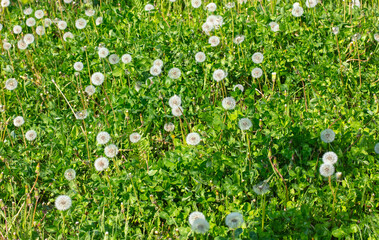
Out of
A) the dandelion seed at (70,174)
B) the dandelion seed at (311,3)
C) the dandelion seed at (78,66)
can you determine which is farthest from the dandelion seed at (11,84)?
the dandelion seed at (311,3)

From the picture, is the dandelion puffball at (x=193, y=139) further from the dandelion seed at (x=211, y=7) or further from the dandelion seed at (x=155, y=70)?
the dandelion seed at (x=211, y=7)

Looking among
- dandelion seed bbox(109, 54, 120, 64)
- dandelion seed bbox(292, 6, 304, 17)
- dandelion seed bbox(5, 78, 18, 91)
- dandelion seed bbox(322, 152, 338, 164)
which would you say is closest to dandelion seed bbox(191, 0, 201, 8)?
dandelion seed bbox(292, 6, 304, 17)

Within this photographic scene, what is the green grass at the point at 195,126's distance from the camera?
2.22 metres

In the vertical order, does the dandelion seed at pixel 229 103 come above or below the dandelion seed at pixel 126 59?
below

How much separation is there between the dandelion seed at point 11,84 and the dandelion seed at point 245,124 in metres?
1.78

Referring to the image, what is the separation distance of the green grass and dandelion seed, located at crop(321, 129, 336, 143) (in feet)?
0.28

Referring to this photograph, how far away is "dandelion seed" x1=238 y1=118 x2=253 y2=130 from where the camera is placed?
7.73 ft

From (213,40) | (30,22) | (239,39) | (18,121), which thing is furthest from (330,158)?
(30,22)

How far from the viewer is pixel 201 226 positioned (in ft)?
6.23

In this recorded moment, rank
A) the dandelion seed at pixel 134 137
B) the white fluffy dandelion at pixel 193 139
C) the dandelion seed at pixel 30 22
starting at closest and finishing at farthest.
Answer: the white fluffy dandelion at pixel 193 139, the dandelion seed at pixel 134 137, the dandelion seed at pixel 30 22

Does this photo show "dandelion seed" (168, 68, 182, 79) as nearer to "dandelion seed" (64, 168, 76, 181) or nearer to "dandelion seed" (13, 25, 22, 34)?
"dandelion seed" (64, 168, 76, 181)

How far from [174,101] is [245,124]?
60 centimetres

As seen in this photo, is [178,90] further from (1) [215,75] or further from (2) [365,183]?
(2) [365,183]

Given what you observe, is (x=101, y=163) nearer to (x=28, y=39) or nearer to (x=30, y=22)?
(x=28, y=39)
